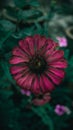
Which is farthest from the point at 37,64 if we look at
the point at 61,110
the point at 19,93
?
the point at 61,110

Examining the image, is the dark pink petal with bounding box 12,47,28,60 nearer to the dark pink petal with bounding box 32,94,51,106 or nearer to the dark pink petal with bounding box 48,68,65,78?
the dark pink petal with bounding box 48,68,65,78

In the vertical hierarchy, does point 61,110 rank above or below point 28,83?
below

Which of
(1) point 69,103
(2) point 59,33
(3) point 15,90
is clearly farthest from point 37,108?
(2) point 59,33

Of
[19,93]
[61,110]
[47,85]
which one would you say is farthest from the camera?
[61,110]

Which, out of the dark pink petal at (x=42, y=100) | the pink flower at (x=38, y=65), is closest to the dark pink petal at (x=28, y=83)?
the pink flower at (x=38, y=65)

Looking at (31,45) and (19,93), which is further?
(19,93)

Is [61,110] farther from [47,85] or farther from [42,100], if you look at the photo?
[47,85]
